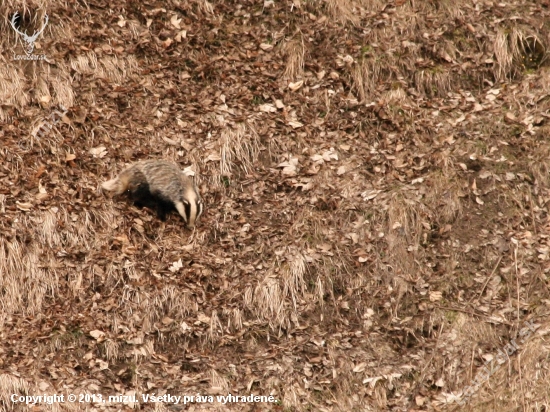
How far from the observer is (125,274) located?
605 centimetres

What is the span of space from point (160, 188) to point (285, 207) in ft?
4.45

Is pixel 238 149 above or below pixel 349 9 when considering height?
below

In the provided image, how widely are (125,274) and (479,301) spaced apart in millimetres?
3473

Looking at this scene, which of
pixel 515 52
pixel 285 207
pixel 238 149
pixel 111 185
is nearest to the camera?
pixel 111 185

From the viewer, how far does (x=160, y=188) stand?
20.0 ft

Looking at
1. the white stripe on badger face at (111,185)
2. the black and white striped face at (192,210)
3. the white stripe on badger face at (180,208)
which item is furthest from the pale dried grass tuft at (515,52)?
the white stripe on badger face at (111,185)

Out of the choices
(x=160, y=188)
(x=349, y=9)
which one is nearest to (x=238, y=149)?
(x=160, y=188)

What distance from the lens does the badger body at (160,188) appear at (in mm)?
6086

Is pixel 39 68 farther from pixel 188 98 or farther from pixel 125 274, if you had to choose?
pixel 125 274

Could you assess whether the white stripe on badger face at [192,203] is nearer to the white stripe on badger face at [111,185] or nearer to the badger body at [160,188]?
the badger body at [160,188]

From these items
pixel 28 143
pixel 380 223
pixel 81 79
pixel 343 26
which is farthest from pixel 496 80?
pixel 28 143

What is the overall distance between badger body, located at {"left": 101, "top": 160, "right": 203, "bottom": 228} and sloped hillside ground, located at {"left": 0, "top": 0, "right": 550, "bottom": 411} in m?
0.18

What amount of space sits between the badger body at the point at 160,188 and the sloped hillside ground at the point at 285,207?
7.0 inches

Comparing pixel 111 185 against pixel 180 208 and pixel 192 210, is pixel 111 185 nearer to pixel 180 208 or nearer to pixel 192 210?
pixel 180 208
